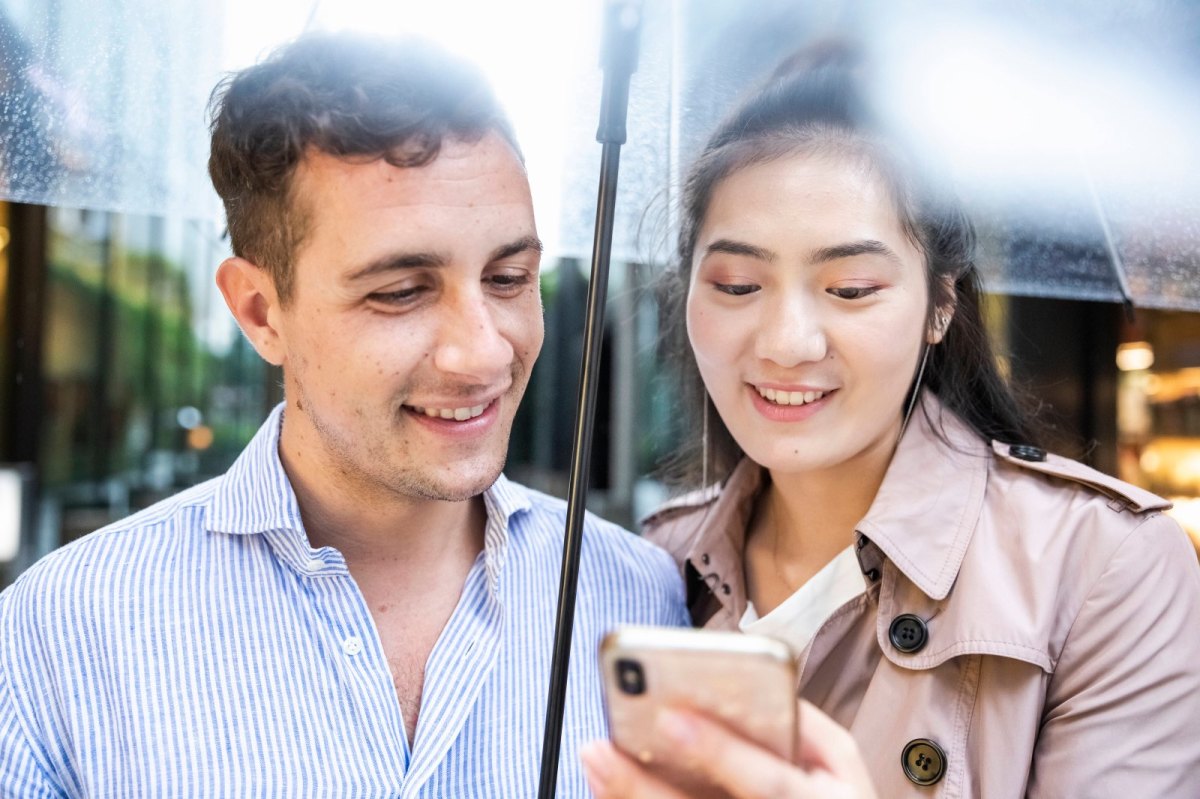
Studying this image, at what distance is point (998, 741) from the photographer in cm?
161

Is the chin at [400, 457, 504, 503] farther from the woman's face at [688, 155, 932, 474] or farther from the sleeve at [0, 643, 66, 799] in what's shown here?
the sleeve at [0, 643, 66, 799]

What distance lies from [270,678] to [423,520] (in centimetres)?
37

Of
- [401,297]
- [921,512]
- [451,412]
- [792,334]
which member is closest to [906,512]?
[921,512]

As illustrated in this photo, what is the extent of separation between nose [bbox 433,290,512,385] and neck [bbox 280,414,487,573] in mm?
305

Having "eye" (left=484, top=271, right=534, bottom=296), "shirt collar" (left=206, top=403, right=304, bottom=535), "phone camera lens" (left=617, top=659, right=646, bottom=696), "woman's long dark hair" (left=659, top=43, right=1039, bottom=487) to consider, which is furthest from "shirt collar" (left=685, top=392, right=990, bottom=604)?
"phone camera lens" (left=617, top=659, right=646, bottom=696)

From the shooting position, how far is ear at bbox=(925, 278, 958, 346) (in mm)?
1918

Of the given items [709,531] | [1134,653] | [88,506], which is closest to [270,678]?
[709,531]

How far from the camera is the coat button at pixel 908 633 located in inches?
66.7

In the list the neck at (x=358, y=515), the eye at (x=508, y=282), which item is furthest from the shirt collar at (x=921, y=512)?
the eye at (x=508, y=282)

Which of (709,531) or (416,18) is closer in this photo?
(416,18)

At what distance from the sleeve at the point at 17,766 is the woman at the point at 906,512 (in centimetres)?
112

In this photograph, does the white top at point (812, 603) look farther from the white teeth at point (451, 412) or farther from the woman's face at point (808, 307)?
the white teeth at point (451, 412)

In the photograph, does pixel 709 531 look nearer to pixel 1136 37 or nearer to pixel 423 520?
pixel 423 520

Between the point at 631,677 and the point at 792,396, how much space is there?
922mm
